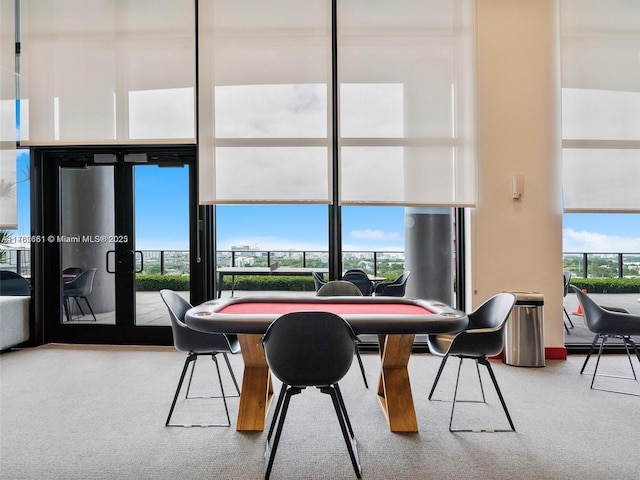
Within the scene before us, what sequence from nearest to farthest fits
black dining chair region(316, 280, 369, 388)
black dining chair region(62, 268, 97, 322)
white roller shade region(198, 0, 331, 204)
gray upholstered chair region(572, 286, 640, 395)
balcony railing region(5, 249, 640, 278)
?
gray upholstered chair region(572, 286, 640, 395), black dining chair region(316, 280, 369, 388), white roller shade region(198, 0, 331, 204), balcony railing region(5, 249, 640, 278), black dining chair region(62, 268, 97, 322)

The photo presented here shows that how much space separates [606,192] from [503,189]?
1.15 m

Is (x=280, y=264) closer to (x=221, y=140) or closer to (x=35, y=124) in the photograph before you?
(x=221, y=140)

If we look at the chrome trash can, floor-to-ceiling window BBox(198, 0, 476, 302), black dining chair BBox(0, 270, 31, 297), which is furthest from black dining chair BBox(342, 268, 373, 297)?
black dining chair BBox(0, 270, 31, 297)

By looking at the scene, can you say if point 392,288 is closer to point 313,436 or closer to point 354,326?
point 313,436

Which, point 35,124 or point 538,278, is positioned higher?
point 35,124

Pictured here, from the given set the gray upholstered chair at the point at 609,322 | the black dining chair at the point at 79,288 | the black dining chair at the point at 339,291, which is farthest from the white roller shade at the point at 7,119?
the gray upholstered chair at the point at 609,322

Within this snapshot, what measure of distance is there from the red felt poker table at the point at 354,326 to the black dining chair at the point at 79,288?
293cm

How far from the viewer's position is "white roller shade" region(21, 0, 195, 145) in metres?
4.30

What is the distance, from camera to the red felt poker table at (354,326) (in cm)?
205

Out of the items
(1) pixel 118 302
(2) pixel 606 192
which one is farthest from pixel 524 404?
(1) pixel 118 302

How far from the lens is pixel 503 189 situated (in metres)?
4.13

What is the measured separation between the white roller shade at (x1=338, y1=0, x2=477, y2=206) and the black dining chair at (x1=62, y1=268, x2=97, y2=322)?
3.42m

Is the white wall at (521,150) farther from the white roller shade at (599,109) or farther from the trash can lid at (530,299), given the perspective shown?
the trash can lid at (530,299)

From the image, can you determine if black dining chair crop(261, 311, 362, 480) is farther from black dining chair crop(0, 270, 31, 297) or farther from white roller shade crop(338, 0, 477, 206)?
black dining chair crop(0, 270, 31, 297)
